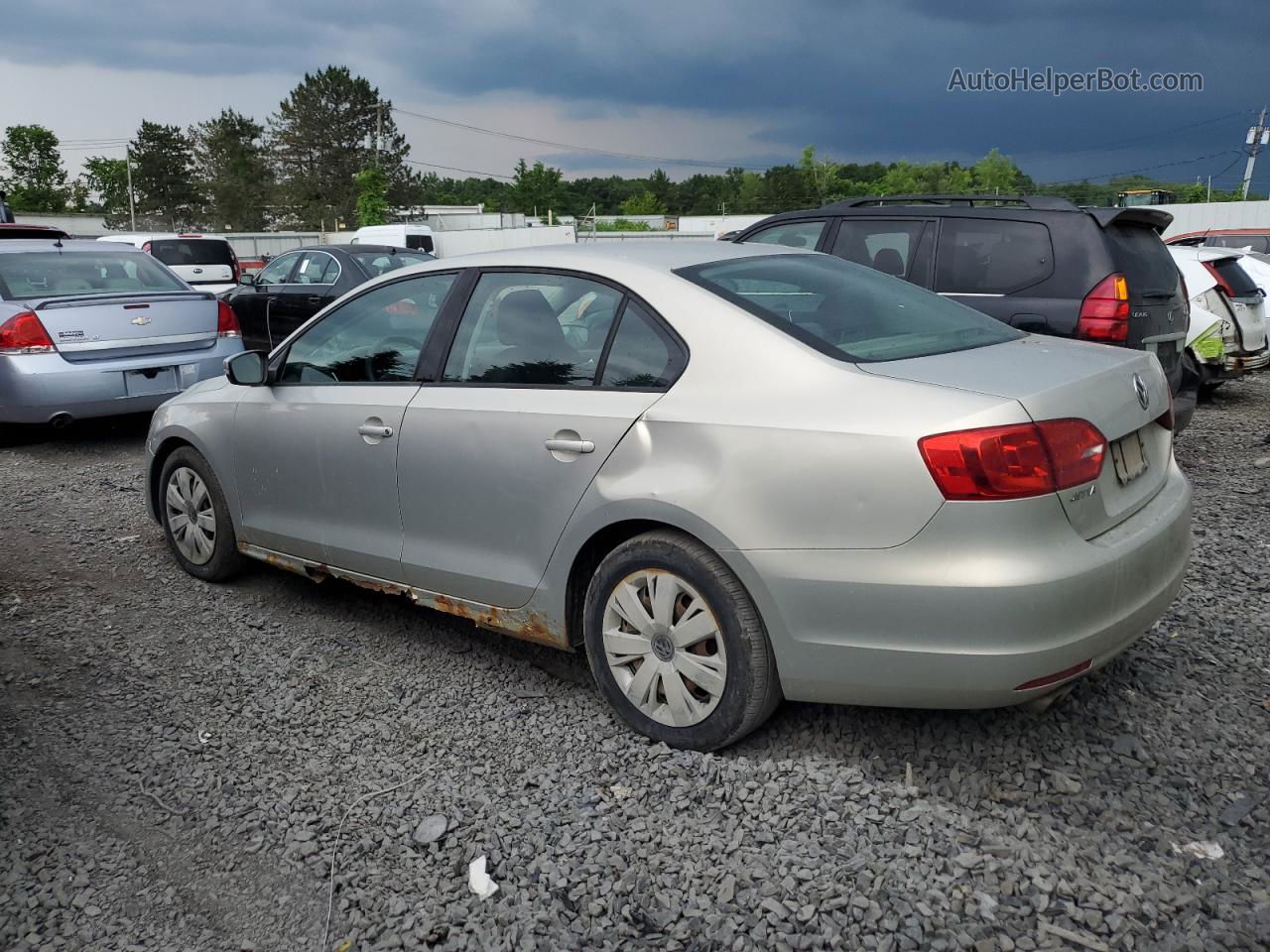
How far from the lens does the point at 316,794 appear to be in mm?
3355

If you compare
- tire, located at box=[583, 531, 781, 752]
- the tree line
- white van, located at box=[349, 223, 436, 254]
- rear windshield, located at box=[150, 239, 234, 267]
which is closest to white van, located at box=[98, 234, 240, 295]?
rear windshield, located at box=[150, 239, 234, 267]

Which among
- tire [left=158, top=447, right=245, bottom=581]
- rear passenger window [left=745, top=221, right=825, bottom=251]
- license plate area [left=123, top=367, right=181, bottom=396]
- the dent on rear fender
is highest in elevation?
rear passenger window [left=745, top=221, right=825, bottom=251]

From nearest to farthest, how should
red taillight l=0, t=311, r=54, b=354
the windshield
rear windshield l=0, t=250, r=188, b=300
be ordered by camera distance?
red taillight l=0, t=311, r=54, b=354
rear windshield l=0, t=250, r=188, b=300
the windshield

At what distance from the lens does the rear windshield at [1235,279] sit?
425 inches

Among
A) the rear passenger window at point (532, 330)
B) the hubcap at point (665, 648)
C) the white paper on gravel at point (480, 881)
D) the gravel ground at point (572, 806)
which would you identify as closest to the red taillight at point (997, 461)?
the hubcap at point (665, 648)

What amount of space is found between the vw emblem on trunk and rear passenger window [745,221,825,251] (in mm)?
4330

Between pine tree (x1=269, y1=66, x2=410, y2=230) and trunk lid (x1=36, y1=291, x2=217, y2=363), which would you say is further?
pine tree (x1=269, y1=66, x2=410, y2=230)

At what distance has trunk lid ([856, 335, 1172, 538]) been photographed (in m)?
2.96

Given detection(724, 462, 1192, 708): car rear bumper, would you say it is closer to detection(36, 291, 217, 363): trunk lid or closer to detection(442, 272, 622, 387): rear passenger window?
detection(442, 272, 622, 387): rear passenger window

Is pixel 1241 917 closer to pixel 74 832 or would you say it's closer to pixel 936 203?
pixel 74 832

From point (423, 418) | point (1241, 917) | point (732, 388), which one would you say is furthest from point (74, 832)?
point (1241, 917)

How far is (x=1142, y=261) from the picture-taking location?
6.63 metres

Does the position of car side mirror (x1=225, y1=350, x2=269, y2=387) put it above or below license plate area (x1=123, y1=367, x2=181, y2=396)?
above

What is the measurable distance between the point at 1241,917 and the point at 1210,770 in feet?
2.46
